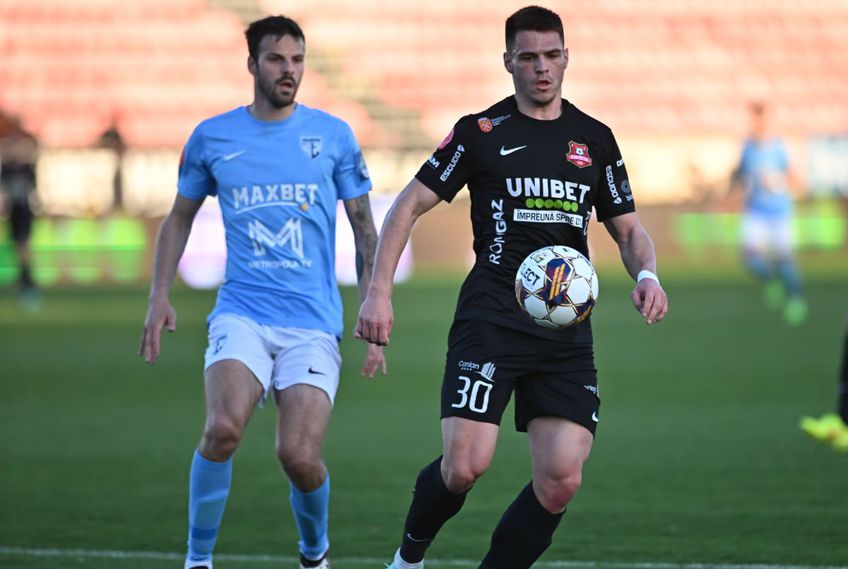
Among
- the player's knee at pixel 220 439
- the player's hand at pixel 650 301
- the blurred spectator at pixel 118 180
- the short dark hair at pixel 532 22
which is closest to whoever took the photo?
the player's hand at pixel 650 301

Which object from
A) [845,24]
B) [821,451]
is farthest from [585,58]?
[821,451]

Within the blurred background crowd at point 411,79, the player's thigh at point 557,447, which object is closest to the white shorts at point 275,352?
the player's thigh at point 557,447

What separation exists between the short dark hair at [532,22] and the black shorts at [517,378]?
40.1 inches

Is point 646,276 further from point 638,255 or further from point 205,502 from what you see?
point 205,502

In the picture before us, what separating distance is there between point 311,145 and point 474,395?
1.48 meters

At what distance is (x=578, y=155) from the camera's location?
5.01m

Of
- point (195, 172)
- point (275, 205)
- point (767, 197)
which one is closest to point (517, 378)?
point (275, 205)

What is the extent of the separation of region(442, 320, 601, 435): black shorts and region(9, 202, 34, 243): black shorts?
16.6 meters

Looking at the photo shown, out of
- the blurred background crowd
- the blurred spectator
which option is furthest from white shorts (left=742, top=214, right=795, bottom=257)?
the blurred spectator

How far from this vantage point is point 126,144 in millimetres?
30016

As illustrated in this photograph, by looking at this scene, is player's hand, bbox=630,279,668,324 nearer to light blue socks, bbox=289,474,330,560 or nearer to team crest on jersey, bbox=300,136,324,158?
light blue socks, bbox=289,474,330,560

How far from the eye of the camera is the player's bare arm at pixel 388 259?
190 inches

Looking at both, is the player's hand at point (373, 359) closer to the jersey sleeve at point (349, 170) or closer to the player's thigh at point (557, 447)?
the jersey sleeve at point (349, 170)

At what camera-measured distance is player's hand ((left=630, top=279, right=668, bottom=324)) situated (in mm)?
4715
